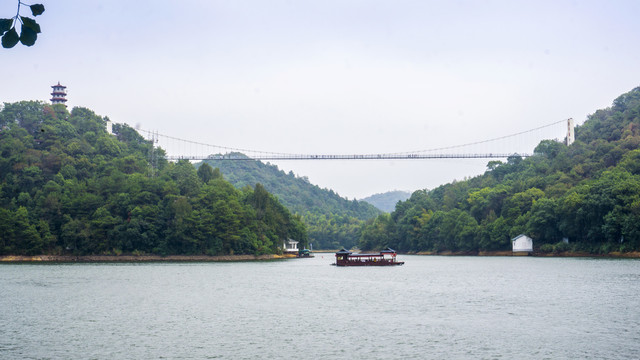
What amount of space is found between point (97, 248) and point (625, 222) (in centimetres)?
6216

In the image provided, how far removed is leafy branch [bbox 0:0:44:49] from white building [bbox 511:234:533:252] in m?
83.9

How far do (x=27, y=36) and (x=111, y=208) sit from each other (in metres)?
75.6

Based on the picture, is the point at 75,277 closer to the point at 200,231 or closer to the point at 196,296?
the point at 196,296

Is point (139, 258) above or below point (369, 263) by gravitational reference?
above

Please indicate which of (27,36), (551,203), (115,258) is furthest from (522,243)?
(27,36)

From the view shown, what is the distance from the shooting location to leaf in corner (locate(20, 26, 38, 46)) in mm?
4727

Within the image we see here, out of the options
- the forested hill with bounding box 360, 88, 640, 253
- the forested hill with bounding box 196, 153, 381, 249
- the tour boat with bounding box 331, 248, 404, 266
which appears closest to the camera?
the forested hill with bounding box 360, 88, 640, 253

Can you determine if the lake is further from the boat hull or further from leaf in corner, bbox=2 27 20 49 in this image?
the boat hull

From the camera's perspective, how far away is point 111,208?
75.9 meters

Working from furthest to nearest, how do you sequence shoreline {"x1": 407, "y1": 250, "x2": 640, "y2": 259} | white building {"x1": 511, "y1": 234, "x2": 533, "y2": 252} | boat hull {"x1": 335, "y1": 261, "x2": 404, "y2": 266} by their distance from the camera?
white building {"x1": 511, "y1": 234, "x2": 533, "y2": 252} < boat hull {"x1": 335, "y1": 261, "x2": 404, "y2": 266} < shoreline {"x1": 407, "y1": 250, "x2": 640, "y2": 259}

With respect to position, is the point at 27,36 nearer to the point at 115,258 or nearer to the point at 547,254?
the point at 115,258

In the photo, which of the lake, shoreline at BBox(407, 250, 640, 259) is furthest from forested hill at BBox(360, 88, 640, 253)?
the lake

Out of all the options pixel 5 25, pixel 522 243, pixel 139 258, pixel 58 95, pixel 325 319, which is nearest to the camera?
pixel 5 25

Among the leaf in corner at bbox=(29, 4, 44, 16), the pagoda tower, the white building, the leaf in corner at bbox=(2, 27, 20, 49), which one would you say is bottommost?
the white building
